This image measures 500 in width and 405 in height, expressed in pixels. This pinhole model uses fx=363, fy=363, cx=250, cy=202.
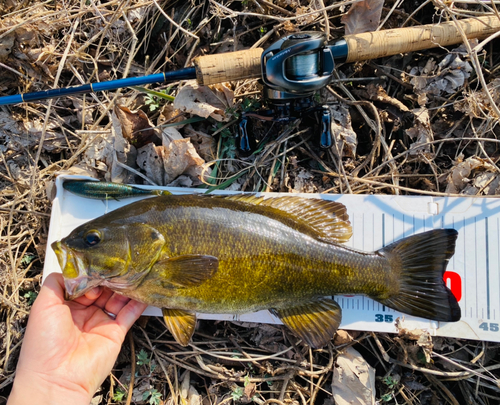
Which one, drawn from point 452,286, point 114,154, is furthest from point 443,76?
point 114,154

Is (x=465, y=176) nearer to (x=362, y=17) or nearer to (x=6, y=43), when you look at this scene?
(x=362, y=17)

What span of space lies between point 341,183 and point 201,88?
1515mm

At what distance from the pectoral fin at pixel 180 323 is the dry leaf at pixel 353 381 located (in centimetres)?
133

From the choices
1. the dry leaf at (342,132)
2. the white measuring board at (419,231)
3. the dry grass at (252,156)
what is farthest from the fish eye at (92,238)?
the dry leaf at (342,132)

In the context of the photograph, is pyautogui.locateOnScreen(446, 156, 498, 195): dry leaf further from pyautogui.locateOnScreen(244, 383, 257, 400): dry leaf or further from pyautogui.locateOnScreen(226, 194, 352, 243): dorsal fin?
pyautogui.locateOnScreen(244, 383, 257, 400): dry leaf

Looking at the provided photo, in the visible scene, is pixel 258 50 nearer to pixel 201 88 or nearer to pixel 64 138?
pixel 201 88

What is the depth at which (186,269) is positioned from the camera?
254cm

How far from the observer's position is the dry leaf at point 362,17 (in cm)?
316

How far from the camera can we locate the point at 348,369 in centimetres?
308

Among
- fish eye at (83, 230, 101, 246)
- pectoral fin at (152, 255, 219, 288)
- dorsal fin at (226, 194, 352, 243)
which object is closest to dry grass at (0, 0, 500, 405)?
dorsal fin at (226, 194, 352, 243)

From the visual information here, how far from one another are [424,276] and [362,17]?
227 centimetres

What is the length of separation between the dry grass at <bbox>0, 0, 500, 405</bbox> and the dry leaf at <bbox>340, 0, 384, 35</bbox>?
0.14 metres

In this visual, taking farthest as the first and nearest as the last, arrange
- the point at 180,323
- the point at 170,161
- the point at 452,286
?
the point at 170,161
the point at 452,286
the point at 180,323

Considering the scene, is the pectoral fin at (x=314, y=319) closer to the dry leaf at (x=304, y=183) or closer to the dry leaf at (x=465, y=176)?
the dry leaf at (x=304, y=183)
